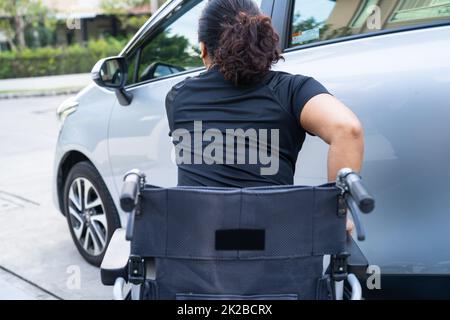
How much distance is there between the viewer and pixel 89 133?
12.3ft

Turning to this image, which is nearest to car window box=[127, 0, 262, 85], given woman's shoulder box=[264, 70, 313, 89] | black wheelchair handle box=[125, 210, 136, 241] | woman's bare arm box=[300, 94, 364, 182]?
woman's shoulder box=[264, 70, 313, 89]

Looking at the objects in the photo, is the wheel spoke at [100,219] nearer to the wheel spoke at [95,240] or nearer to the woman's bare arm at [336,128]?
the wheel spoke at [95,240]

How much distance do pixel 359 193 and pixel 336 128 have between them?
377 millimetres

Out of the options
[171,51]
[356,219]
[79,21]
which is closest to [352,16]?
[171,51]

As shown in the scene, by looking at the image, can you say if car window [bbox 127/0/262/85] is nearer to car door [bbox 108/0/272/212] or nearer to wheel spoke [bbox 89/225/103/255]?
car door [bbox 108/0/272/212]

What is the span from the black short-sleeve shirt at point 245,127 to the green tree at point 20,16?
22.4 m

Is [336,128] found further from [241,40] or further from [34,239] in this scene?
[34,239]

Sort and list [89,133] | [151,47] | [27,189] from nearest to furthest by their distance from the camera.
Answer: [151,47] → [89,133] → [27,189]

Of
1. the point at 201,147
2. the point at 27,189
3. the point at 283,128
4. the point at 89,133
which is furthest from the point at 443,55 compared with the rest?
the point at 27,189

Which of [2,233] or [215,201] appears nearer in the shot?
[215,201]

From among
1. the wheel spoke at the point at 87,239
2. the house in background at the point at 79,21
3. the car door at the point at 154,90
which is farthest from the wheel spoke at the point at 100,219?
the house in background at the point at 79,21

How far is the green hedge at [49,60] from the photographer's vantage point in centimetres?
2073

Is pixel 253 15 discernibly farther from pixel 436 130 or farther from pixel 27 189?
pixel 27 189

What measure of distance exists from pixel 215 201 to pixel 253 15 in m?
0.73
